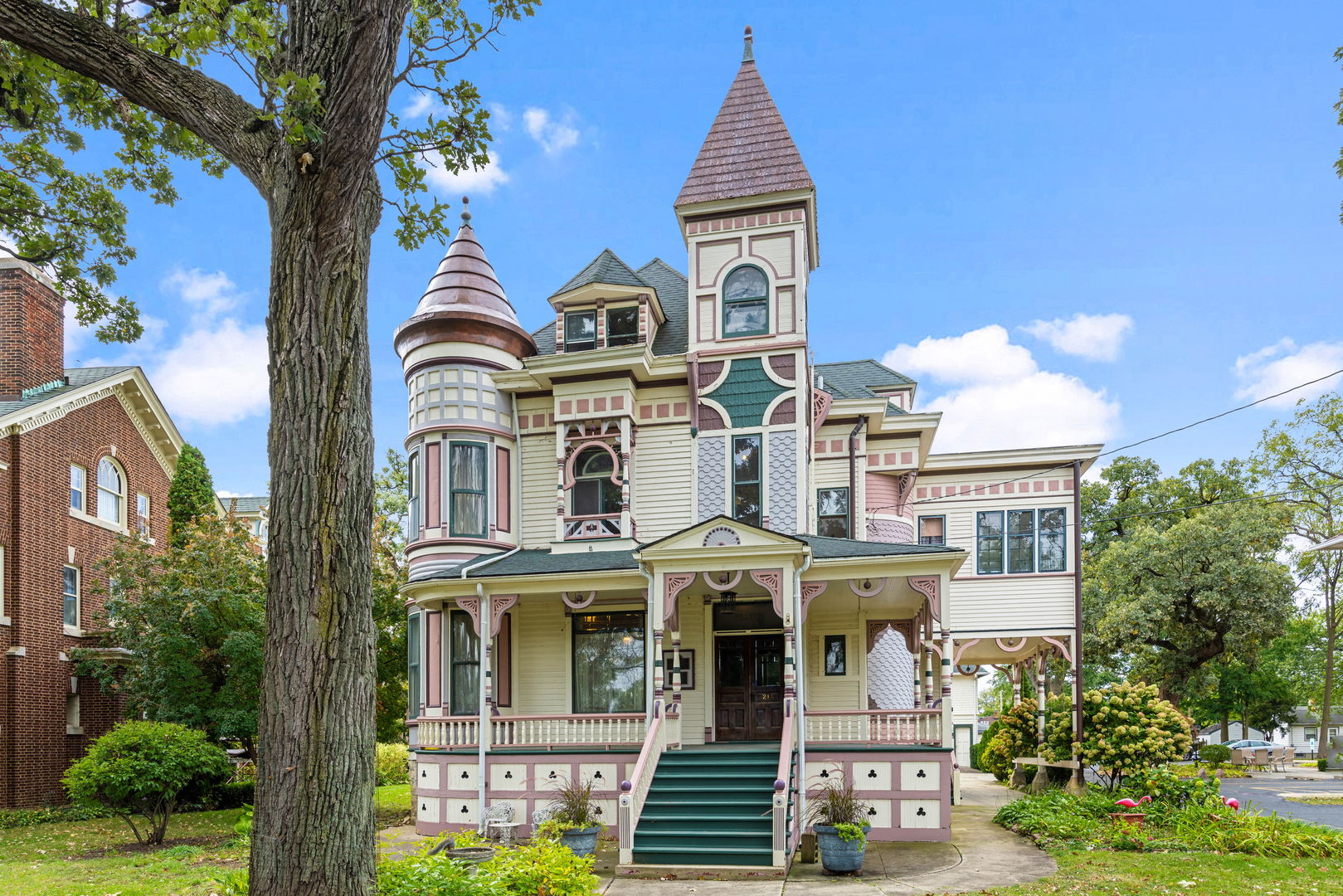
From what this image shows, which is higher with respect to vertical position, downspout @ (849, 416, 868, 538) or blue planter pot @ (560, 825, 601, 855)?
downspout @ (849, 416, 868, 538)

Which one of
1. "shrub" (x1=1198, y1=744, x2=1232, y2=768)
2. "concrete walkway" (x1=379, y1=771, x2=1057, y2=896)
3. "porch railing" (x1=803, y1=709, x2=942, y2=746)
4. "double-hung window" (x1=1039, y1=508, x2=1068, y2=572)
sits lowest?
"shrub" (x1=1198, y1=744, x2=1232, y2=768)

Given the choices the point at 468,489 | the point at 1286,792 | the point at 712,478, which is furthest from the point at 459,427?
the point at 1286,792

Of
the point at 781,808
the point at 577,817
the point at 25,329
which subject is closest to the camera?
the point at 781,808

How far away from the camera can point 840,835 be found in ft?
37.3

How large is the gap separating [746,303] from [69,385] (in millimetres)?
16516

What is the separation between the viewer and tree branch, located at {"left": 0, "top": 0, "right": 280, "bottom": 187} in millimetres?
5465

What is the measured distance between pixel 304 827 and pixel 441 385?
43.0 ft

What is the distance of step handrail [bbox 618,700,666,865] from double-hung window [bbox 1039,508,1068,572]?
985cm

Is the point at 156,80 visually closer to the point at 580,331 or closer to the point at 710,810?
the point at 710,810

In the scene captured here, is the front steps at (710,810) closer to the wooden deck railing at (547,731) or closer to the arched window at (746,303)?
the wooden deck railing at (547,731)

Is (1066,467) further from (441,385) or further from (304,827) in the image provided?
(304,827)

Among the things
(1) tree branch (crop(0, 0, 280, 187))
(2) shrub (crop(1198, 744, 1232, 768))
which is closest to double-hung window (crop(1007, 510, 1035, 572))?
(2) shrub (crop(1198, 744, 1232, 768))

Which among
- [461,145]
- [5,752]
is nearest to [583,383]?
[461,145]

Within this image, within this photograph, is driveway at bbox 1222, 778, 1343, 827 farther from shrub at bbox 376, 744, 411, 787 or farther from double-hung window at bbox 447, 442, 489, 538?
shrub at bbox 376, 744, 411, 787
